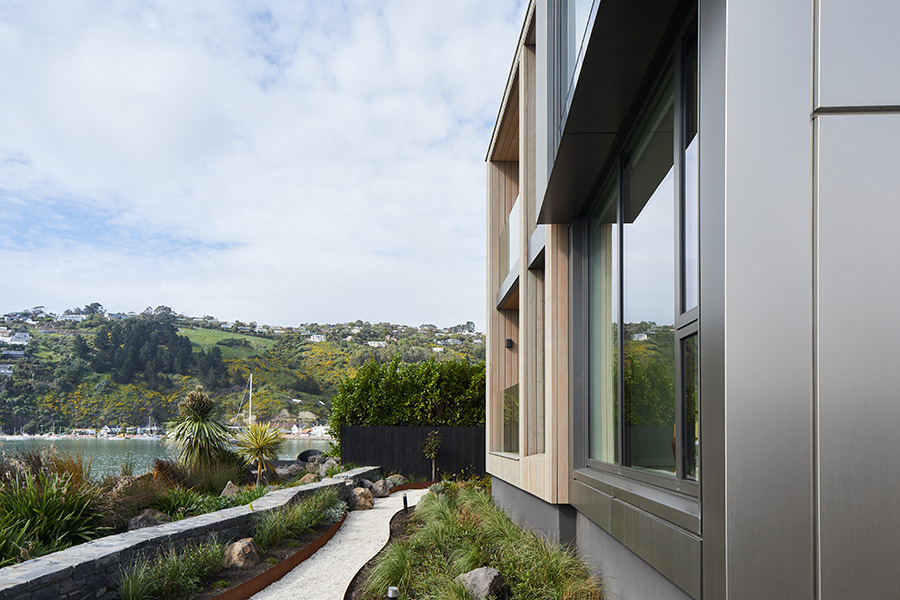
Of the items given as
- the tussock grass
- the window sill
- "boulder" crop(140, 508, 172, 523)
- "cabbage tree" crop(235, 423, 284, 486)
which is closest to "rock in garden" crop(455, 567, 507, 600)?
the tussock grass

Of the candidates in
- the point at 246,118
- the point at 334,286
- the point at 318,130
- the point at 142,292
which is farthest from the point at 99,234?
the point at 318,130

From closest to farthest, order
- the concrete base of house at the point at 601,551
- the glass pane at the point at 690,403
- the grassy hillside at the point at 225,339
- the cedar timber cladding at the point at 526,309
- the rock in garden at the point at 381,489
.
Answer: the glass pane at the point at 690,403
the concrete base of house at the point at 601,551
the cedar timber cladding at the point at 526,309
the rock in garden at the point at 381,489
the grassy hillside at the point at 225,339

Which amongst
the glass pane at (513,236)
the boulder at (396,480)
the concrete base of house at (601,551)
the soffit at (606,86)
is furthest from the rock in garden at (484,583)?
the boulder at (396,480)

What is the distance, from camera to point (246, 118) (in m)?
50.8

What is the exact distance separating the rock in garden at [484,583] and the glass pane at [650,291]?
1525 millimetres

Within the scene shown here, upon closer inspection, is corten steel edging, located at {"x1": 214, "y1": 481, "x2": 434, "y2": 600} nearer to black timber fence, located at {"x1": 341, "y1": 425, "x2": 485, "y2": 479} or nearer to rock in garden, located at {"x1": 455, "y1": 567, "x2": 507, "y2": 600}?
rock in garden, located at {"x1": 455, "y1": 567, "x2": 507, "y2": 600}

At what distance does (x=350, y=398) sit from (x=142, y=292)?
Answer: 64.0 metres

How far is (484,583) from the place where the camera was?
212 inches

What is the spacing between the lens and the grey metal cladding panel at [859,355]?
2.28 metres

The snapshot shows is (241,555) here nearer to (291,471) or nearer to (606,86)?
(606,86)

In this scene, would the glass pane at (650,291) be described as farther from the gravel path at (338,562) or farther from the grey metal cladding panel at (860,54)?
the gravel path at (338,562)

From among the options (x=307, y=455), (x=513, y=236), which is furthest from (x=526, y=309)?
(x=307, y=455)

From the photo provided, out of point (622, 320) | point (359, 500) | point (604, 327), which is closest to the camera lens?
point (622, 320)

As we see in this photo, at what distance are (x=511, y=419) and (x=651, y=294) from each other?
23.8ft
